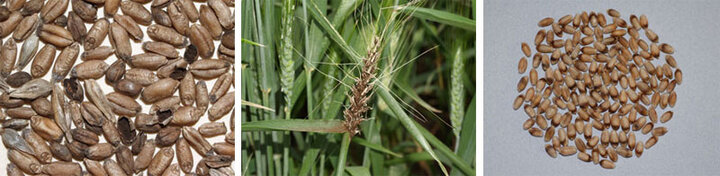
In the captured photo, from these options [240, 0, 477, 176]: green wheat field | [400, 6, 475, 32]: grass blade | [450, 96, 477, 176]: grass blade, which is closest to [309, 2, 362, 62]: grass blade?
[240, 0, 477, 176]: green wheat field

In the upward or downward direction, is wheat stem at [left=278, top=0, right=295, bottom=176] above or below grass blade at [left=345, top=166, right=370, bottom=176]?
above

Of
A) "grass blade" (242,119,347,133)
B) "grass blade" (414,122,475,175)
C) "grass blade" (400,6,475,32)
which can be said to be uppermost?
"grass blade" (400,6,475,32)

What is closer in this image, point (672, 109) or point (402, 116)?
point (402, 116)

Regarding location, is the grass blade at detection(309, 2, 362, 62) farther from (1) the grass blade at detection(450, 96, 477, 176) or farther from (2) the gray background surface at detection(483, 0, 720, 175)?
(2) the gray background surface at detection(483, 0, 720, 175)

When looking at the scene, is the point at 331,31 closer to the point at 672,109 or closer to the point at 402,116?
the point at 402,116

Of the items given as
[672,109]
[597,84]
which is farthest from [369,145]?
[672,109]

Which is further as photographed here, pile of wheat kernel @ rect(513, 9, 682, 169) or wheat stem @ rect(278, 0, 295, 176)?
pile of wheat kernel @ rect(513, 9, 682, 169)
